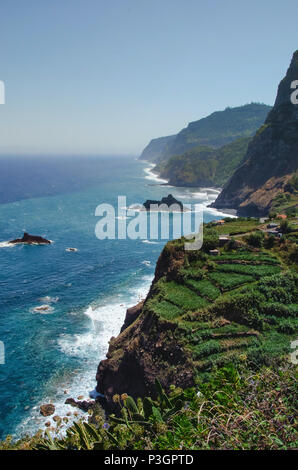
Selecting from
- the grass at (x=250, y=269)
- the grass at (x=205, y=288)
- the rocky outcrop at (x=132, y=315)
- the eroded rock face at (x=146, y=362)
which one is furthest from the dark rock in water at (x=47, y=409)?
the grass at (x=250, y=269)

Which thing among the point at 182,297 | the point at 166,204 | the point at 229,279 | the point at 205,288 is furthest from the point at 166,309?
the point at 166,204

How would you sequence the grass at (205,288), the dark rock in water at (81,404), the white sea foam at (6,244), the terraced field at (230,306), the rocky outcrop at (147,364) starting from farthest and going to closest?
the white sea foam at (6,244) → the grass at (205,288) → the dark rock in water at (81,404) → the terraced field at (230,306) → the rocky outcrop at (147,364)

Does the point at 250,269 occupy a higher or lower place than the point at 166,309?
higher

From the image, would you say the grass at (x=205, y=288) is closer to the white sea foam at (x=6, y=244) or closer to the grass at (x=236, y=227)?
the grass at (x=236, y=227)

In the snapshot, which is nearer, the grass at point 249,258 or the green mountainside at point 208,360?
the green mountainside at point 208,360

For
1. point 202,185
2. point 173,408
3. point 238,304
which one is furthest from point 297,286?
point 202,185

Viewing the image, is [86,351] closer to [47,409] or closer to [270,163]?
[47,409]

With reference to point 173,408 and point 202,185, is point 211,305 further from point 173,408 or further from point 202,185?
point 202,185
